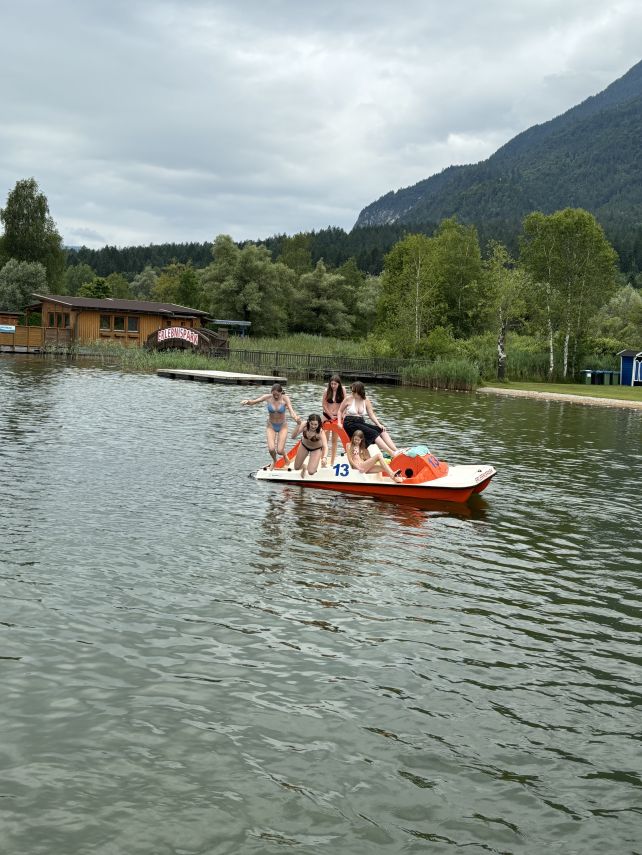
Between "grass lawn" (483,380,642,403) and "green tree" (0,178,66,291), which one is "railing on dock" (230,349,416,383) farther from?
"green tree" (0,178,66,291)

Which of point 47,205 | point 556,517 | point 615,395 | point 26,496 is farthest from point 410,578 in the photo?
point 47,205

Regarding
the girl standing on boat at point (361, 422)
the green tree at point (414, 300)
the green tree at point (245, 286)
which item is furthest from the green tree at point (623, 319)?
the girl standing on boat at point (361, 422)

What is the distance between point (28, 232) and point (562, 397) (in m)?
75.7

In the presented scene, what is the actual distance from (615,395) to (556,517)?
138 feet

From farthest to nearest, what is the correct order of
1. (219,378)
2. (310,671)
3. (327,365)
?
(327,365)
(219,378)
(310,671)

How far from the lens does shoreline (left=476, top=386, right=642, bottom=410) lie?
161 feet

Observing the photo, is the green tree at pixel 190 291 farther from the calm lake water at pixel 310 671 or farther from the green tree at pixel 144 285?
the calm lake water at pixel 310 671

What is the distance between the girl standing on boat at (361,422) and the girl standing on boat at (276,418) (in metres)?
1.09

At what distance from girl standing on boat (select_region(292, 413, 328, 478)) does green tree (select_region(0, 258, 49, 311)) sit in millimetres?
83620

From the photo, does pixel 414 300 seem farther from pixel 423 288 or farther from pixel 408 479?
pixel 408 479

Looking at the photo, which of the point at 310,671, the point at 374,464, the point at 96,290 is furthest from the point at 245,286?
the point at 310,671

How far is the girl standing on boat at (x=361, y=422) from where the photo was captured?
1775cm

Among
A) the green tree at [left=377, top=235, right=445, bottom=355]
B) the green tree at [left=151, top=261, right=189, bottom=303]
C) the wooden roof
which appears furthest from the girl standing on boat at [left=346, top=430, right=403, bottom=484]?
the green tree at [left=151, top=261, right=189, bottom=303]

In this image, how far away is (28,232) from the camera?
105 metres
